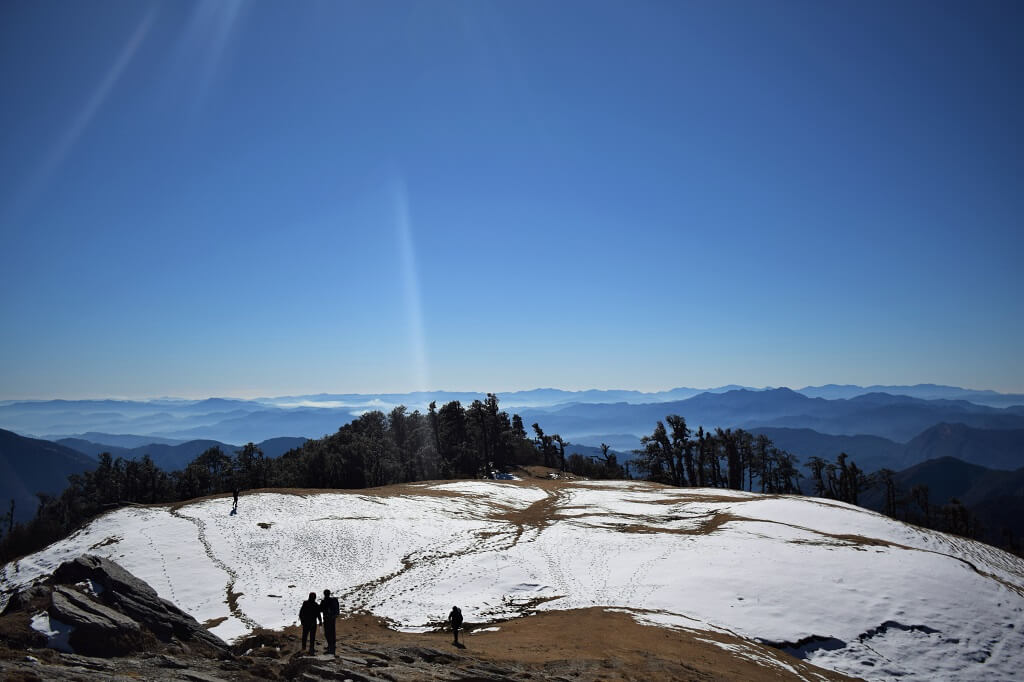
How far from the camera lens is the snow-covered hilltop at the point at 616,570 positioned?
23.0 m

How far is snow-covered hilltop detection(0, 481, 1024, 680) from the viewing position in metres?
23.0

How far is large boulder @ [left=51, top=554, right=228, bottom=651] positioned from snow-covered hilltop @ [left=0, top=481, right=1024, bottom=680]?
362 centimetres

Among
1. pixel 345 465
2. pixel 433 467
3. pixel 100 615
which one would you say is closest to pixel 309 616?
pixel 100 615

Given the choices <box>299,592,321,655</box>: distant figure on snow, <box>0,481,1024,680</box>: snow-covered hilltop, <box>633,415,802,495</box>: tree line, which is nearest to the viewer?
<box>299,592,321,655</box>: distant figure on snow

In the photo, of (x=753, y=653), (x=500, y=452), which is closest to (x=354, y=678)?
(x=753, y=653)

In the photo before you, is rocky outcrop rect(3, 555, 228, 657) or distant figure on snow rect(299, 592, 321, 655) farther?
distant figure on snow rect(299, 592, 321, 655)

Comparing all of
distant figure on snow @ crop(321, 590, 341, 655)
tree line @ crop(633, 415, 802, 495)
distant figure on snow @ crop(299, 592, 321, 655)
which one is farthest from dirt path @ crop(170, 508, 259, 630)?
tree line @ crop(633, 415, 802, 495)

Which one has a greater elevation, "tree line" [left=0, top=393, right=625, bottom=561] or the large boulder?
the large boulder

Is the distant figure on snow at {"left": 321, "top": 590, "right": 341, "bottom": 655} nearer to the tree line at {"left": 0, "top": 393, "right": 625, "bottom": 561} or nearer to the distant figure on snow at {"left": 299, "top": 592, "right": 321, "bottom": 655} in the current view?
the distant figure on snow at {"left": 299, "top": 592, "right": 321, "bottom": 655}

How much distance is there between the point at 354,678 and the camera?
1309 cm

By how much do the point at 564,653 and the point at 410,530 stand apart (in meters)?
20.1

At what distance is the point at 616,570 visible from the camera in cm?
3005

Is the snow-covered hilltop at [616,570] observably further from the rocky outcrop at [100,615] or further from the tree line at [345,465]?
the tree line at [345,465]

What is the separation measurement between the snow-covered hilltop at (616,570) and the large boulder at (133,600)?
11.9ft
